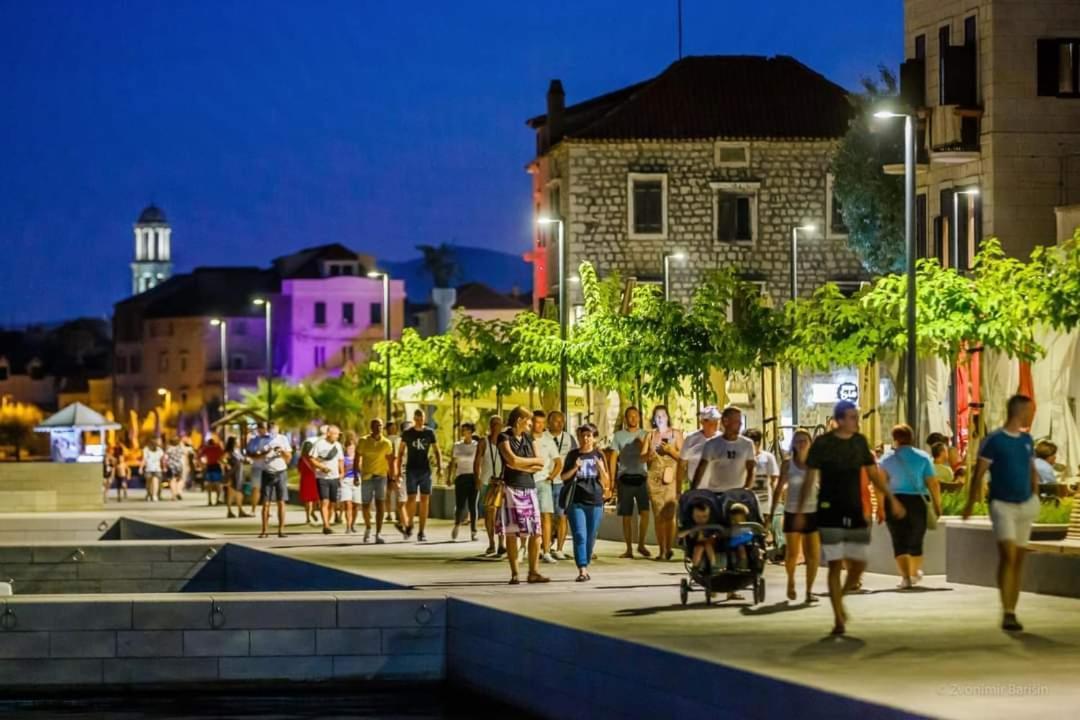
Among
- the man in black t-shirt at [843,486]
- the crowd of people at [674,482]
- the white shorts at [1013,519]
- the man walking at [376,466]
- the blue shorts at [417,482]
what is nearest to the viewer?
the white shorts at [1013,519]

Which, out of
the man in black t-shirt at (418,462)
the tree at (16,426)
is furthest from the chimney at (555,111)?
the tree at (16,426)

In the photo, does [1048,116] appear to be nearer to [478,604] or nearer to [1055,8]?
[1055,8]

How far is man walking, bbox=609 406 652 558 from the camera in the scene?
98.0 ft

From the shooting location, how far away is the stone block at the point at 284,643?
22.2 meters

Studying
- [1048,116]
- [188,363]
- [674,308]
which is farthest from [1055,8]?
[188,363]

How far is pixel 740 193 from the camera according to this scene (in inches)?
2955

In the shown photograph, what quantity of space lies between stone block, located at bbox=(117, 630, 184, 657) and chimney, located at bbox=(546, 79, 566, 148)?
54.9m

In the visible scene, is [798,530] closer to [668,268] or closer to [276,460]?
[276,460]

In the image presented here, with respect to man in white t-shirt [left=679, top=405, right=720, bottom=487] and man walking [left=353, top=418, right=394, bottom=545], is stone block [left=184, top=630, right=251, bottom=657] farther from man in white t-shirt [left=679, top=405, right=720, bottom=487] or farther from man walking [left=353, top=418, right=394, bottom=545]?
man walking [left=353, top=418, right=394, bottom=545]

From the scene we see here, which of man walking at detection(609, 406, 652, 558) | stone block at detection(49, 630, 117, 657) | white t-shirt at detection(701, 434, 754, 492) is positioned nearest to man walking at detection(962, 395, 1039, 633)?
white t-shirt at detection(701, 434, 754, 492)

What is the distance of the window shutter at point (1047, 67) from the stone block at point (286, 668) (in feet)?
88.6

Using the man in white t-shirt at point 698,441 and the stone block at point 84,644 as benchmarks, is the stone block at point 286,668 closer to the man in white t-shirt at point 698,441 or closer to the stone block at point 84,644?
the stone block at point 84,644

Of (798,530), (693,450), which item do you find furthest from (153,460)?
(798,530)

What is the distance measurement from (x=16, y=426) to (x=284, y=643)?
162 meters
